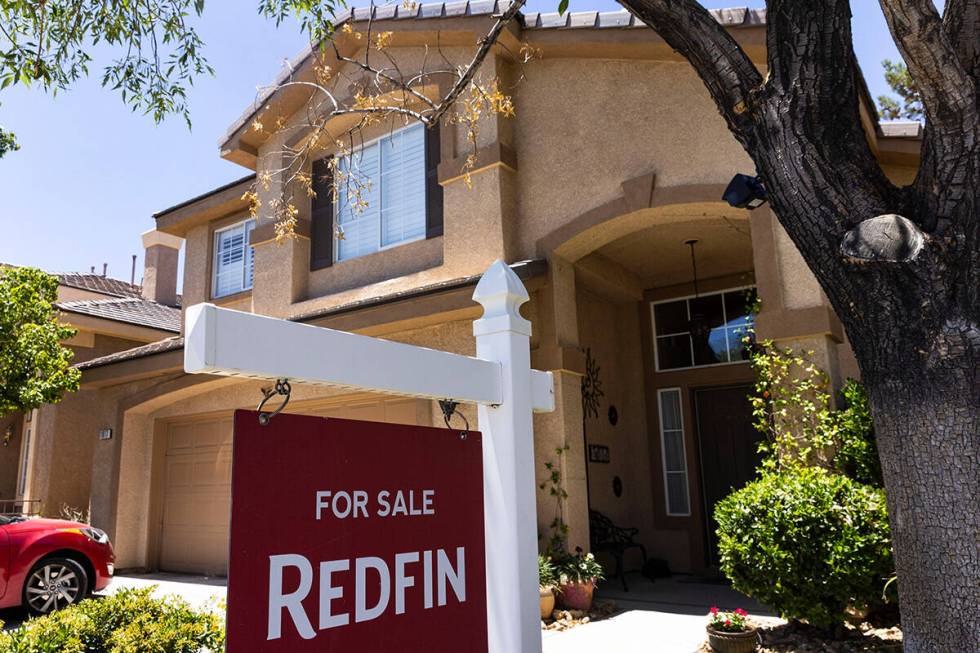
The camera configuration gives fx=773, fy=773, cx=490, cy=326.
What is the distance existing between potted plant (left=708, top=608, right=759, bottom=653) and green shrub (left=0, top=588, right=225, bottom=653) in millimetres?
3610

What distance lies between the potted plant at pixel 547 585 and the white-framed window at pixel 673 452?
3.50 metres

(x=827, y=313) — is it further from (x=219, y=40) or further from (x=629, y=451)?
(x=219, y=40)

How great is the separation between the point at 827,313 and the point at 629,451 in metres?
4.77

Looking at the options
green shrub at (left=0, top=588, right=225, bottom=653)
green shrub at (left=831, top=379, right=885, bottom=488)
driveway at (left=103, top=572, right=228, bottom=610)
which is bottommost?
driveway at (left=103, top=572, right=228, bottom=610)

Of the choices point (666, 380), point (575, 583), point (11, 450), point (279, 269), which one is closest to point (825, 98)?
point (575, 583)

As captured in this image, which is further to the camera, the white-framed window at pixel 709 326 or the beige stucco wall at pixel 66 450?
the beige stucco wall at pixel 66 450

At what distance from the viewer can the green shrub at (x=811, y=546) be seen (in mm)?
5535

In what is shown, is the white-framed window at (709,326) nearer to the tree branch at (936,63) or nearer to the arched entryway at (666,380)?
the arched entryway at (666,380)

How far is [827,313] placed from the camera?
22.7 feet

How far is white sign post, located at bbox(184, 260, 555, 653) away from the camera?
2002 mm

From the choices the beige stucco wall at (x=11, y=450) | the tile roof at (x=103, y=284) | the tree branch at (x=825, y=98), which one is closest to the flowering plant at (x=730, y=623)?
the tree branch at (x=825, y=98)

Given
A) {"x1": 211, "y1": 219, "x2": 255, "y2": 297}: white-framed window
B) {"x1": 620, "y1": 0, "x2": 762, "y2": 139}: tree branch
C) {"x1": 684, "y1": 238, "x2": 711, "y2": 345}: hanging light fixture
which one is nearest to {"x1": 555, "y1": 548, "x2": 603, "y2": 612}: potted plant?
{"x1": 684, "y1": 238, "x2": 711, "y2": 345}: hanging light fixture

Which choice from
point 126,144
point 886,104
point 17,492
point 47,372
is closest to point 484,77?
point 126,144

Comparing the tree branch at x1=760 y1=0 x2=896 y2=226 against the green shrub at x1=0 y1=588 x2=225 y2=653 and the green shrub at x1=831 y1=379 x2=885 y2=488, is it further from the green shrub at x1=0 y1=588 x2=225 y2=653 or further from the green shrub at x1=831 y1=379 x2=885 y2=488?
the green shrub at x1=0 y1=588 x2=225 y2=653
